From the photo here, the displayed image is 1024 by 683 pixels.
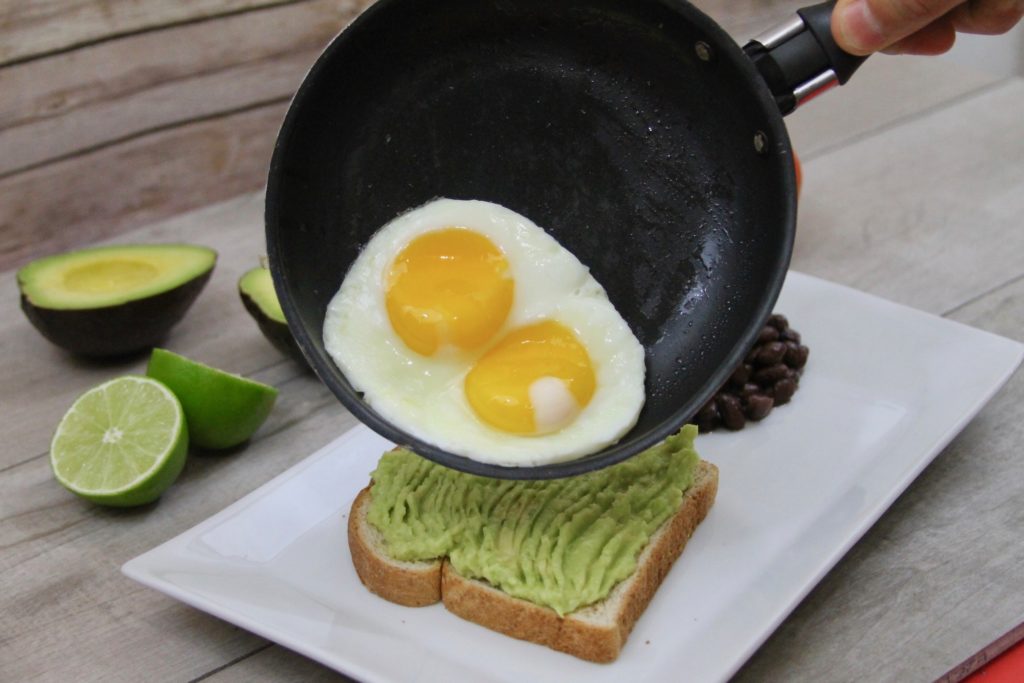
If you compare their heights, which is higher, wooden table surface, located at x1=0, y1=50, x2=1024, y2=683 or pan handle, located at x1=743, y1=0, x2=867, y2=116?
pan handle, located at x1=743, y1=0, x2=867, y2=116

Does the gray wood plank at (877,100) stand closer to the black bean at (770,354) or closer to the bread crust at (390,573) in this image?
the black bean at (770,354)

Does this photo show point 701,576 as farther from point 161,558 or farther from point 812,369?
point 161,558

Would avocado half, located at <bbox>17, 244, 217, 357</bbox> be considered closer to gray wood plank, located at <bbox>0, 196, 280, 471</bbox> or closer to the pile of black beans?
gray wood plank, located at <bbox>0, 196, 280, 471</bbox>

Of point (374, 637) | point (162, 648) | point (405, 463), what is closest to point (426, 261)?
point (405, 463)

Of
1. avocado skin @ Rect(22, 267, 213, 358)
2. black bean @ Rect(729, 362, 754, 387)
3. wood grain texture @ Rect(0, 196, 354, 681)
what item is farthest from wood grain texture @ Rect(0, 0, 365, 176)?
black bean @ Rect(729, 362, 754, 387)

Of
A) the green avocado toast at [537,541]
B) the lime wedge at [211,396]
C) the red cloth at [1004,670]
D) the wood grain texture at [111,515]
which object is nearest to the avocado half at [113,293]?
the wood grain texture at [111,515]

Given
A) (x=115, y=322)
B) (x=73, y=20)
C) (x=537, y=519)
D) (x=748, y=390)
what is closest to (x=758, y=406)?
(x=748, y=390)

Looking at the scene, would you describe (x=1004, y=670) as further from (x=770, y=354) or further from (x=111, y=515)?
(x=111, y=515)
